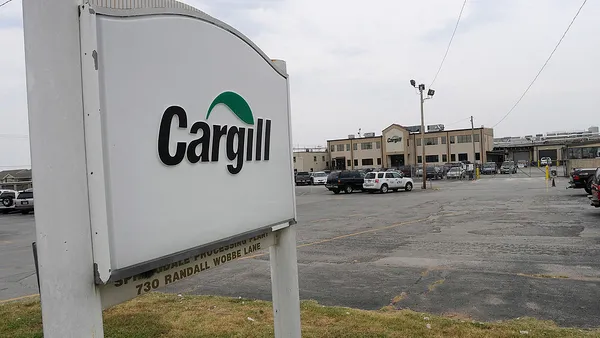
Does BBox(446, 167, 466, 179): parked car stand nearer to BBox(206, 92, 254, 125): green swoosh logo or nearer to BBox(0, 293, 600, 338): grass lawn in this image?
BBox(0, 293, 600, 338): grass lawn

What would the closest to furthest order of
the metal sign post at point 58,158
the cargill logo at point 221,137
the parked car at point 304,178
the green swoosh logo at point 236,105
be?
the metal sign post at point 58,158 → the cargill logo at point 221,137 → the green swoosh logo at point 236,105 → the parked car at point 304,178

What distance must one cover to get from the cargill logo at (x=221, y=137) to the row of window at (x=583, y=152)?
43857 mm

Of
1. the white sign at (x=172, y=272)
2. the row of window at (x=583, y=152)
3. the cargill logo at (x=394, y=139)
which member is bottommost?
the white sign at (x=172, y=272)

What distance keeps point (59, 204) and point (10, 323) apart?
453cm

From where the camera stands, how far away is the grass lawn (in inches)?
185

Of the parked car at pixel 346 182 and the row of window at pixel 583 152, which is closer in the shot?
the parked car at pixel 346 182

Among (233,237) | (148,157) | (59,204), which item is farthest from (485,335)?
(59,204)

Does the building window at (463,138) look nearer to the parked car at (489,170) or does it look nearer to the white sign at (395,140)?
the white sign at (395,140)

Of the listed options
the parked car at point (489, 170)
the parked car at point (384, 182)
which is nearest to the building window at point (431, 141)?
the parked car at point (489, 170)

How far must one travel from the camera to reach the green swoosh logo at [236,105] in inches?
116

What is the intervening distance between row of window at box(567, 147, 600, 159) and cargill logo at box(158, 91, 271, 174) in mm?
43857

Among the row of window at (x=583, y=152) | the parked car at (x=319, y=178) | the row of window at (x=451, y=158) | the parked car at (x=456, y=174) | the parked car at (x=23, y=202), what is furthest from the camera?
the row of window at (x=451, y=158)

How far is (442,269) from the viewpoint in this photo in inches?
314

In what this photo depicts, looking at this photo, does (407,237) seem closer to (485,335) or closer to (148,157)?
(485,335)
